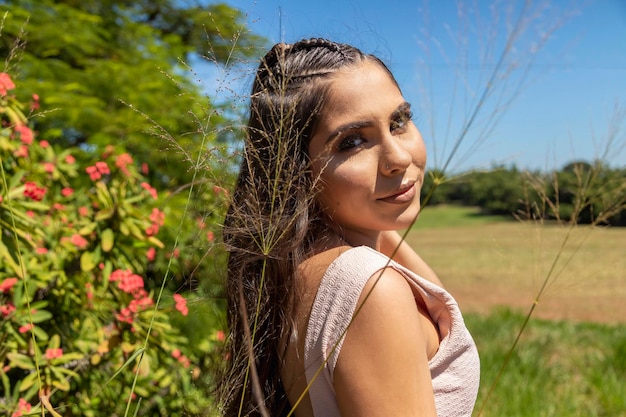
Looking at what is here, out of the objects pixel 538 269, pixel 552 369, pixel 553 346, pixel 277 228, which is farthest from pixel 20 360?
pixel 553 346

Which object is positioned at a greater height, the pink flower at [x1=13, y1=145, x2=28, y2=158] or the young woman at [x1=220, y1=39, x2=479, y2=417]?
the young woman at [x1=220, y1=39, x2=479, y2=417]

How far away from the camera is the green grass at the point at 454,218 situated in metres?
41.0

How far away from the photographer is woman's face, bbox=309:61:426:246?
46.2 inches

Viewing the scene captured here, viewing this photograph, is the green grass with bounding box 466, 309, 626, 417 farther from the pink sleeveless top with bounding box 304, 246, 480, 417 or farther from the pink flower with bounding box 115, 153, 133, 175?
the pink sleeveless top with bounding box 304, 246, 480, 417

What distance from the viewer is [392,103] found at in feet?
4.06

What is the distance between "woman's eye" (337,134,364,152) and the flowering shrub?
3.33ft

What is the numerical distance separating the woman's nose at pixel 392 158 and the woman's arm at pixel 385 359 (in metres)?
0.22

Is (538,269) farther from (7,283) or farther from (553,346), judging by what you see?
(553,346)

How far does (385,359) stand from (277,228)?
32 centimetres

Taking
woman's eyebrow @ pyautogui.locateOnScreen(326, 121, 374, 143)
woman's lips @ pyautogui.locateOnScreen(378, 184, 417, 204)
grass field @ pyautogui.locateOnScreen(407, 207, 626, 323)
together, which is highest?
woman's eyebrow @ pyautogui.locateOnScreen(326, 121, 374, 143)

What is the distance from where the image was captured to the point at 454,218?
43.9 m

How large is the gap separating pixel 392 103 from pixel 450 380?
21.1 inches

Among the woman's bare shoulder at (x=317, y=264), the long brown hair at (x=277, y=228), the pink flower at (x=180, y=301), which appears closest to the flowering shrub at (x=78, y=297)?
the pink flower at (x=180, y=301)

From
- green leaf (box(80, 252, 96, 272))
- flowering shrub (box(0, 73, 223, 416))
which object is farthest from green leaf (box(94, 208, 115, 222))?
green leaf (box(80, 252, 96, 272))
